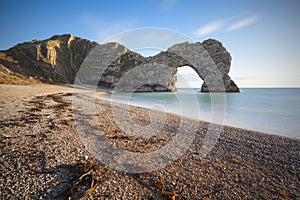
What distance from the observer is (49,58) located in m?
54.2

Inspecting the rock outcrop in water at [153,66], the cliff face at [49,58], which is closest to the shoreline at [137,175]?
the cliff face at [49,58]

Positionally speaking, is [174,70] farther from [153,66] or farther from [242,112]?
[242,112]

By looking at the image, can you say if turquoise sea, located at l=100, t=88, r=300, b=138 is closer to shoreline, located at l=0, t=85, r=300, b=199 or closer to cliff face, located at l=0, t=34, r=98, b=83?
shoreline, located at l=0, t=85, r=300, b=199

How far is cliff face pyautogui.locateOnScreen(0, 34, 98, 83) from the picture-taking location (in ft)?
136

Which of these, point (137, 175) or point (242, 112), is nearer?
point (137, 175)

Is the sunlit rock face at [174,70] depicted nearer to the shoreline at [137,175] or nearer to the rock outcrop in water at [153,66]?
the rock outcrop in water at [153,66]

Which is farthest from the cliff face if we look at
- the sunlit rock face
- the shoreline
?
the shoreline

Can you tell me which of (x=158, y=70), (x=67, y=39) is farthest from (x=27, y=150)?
(x=67, y=39)

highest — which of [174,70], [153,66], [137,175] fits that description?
[153,66]

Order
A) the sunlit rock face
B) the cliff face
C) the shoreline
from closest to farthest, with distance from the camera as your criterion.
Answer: the shoreline
the cliff face
the sunlit rock face

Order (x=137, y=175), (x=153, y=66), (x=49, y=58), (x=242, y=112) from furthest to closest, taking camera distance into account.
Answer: (x=153, y=66), (x=49, y=58), (x=242, y=112), (x=137, y=175)

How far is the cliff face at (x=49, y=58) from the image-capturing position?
4142cm

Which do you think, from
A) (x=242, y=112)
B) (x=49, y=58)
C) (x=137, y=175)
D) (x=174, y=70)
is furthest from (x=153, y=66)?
(x=137, y=175)

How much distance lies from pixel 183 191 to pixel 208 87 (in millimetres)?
68799
